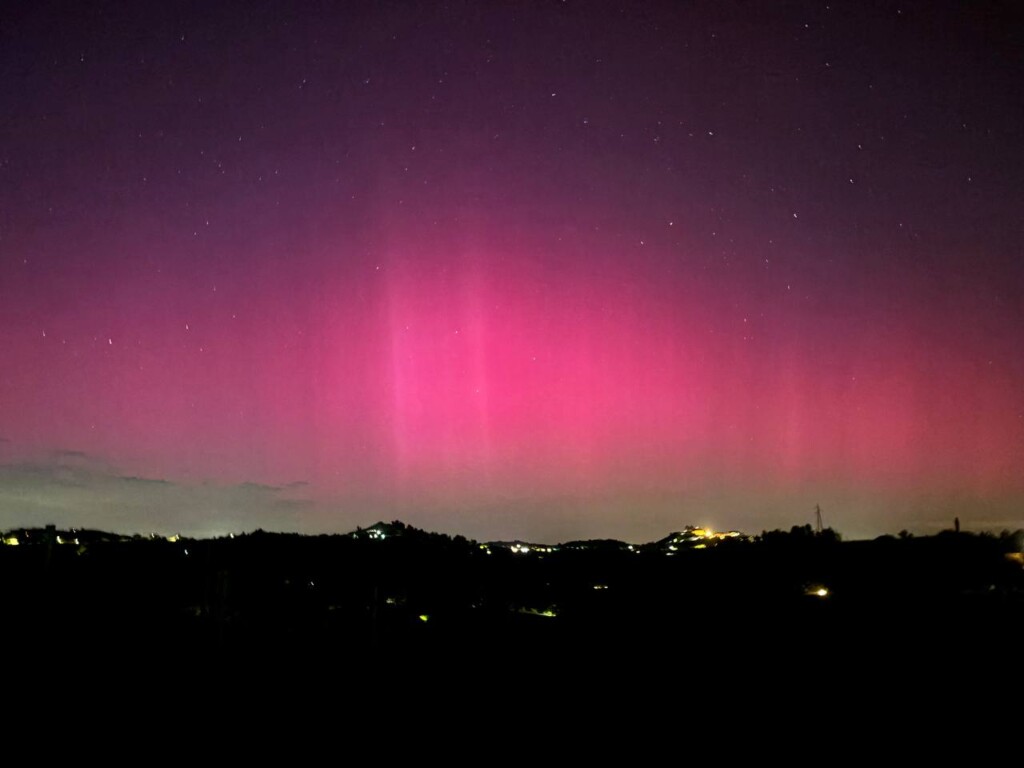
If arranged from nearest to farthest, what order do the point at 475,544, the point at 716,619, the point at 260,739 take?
the point at 260,739 → the point at 716,619 → the point at 475,544

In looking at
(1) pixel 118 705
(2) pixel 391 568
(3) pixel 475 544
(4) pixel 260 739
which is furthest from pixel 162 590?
(3) pixel 475 544

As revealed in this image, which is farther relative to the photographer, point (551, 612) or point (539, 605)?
point (539, 605)

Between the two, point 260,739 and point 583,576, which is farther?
point 583,576

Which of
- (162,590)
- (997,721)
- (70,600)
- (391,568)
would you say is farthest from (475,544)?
(997,721)

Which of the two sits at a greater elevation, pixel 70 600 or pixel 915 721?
pixel 70 600

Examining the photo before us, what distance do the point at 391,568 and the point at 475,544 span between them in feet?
40.8

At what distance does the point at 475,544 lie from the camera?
3947 centimetres

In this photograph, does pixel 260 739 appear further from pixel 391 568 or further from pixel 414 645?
pixel 391 568

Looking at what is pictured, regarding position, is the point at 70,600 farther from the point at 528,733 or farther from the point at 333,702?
the point at 528,733

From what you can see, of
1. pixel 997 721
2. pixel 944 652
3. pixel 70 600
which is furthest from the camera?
pixel 70 600

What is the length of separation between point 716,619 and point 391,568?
12.8m

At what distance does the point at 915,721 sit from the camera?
35.8 feet

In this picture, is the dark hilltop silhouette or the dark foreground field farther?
the dark hilltop silhouette

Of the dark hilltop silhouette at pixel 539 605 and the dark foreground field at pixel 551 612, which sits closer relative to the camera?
the dark foreground field at pixel 551 612
